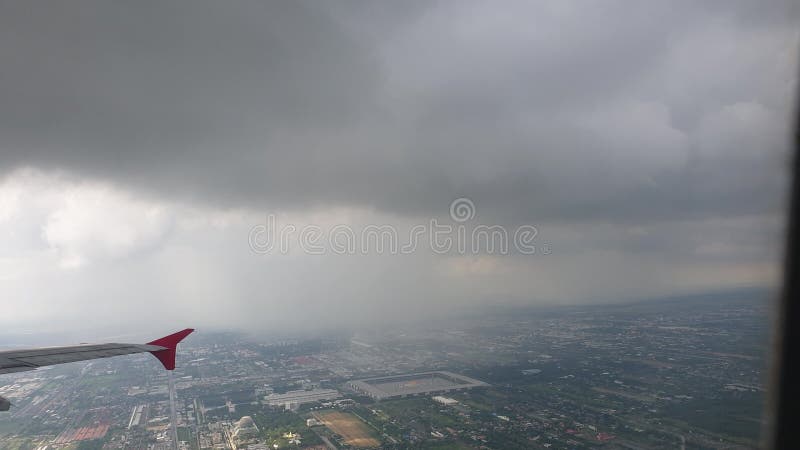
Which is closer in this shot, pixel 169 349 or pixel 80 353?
pixel 80 353

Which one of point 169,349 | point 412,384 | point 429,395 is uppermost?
point 169,349

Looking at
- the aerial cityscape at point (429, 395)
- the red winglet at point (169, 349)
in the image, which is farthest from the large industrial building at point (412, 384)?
the red winglet at point (169, 349)

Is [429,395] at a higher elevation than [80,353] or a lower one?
lower

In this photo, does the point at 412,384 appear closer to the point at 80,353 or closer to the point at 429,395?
the point at 429,395

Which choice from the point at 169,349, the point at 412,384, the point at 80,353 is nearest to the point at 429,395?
the point at 412,384

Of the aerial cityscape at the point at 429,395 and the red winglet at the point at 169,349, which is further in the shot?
the aerial cityscape at the point at 429,395

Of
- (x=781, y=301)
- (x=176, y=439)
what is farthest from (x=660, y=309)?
(x=781, y=301)

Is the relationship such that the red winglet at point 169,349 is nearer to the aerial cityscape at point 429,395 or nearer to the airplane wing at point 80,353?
the airplane wing at point 80,353
